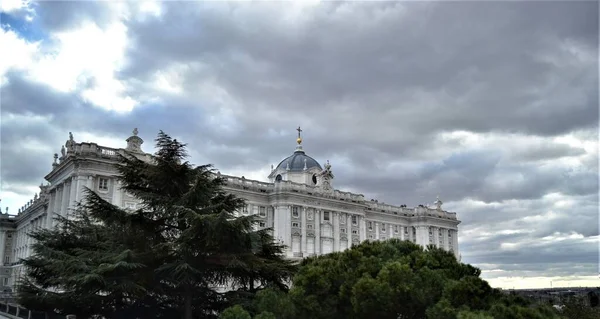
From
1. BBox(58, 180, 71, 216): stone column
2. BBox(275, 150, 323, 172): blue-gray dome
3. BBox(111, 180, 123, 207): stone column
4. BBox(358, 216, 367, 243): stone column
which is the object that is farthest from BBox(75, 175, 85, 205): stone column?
BBox(358, 216, 367, 243): stone column

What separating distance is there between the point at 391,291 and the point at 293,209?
170 feet

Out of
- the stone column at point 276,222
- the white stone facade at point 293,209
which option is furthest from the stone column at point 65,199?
the stone column at point 276,222

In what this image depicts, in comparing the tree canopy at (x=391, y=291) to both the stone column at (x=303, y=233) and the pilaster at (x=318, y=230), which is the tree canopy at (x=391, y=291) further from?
the pilaster at (x=318, y=230)

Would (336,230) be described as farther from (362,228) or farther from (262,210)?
(262,210)

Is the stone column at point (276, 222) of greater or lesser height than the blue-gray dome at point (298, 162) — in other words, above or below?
below

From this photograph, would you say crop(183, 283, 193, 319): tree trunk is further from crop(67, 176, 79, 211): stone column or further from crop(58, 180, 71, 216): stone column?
crop(58, 180, 71, 216): stone column

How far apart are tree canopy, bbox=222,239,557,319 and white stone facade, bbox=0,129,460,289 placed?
120ft

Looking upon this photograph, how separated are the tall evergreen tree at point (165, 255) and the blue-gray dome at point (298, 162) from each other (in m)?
48.6

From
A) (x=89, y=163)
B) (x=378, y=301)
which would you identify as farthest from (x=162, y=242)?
(x=89, y=163)

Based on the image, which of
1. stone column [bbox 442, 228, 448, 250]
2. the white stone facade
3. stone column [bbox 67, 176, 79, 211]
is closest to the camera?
stone column [bbox 67, 176, 79, 211]

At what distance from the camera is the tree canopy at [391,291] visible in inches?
681

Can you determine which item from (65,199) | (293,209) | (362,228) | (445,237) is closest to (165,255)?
(65,199)

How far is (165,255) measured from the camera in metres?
23.6

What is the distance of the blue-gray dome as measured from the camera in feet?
246
